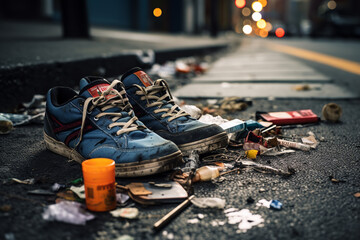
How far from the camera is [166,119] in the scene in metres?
1.81

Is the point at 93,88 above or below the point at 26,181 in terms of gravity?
above

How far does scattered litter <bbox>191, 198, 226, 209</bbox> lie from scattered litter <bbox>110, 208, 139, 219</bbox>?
0.71 ft

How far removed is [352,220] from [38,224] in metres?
1.01

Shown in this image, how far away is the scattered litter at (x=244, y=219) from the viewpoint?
3.77 ft

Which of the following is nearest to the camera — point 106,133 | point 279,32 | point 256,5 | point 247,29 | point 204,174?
point 204,174

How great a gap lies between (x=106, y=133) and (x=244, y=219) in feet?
2.42

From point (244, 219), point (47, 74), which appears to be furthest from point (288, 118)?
point (47, 74)

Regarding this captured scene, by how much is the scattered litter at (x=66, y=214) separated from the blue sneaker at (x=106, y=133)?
1.05ft

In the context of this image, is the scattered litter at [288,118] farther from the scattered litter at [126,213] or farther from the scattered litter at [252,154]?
the scattered litter at [126,213]

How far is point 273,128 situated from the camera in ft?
7.10

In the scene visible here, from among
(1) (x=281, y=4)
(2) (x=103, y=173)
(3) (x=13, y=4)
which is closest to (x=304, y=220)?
(2) (x=103, y=173)

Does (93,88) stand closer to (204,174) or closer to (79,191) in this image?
(79,191)

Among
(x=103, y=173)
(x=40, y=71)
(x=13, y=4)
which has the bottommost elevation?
(x=103, y=173)

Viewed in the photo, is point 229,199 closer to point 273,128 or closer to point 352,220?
point 352,220
